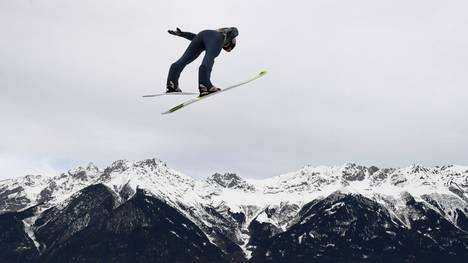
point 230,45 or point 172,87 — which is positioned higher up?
point 230,45

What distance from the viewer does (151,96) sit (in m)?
22.2

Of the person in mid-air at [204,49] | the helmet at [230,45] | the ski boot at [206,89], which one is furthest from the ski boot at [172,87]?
the helmet at [230,45]

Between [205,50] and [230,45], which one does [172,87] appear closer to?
[205,50]

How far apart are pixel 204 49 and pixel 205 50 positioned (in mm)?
545

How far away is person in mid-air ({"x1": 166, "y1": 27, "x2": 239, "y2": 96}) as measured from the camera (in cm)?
2122

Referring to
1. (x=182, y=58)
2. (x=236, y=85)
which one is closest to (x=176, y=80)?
(x=182, y=58)

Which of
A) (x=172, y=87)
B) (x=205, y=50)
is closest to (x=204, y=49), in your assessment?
(x=205, y=50)

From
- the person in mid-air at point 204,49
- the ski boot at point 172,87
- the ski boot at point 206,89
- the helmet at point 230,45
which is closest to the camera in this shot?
the person in mid-air at point 204,49

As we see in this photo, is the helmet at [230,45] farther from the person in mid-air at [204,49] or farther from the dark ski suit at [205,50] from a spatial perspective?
the dark ski suit at [205,50]

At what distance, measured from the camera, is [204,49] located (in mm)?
22047

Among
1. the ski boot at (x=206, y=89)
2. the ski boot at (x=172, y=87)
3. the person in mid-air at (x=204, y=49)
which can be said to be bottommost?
the ski boot at (x=206, y=89)

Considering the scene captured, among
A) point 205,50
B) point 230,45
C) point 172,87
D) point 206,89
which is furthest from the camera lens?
point 172,87

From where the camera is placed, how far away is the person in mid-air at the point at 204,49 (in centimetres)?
2122

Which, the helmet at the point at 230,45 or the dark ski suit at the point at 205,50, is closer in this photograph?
the dark ski suit at the point at 205,50
